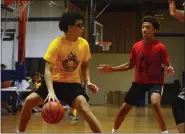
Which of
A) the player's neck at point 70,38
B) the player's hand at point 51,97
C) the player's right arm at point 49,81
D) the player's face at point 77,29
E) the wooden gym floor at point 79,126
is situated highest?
the player's face at point 77,29

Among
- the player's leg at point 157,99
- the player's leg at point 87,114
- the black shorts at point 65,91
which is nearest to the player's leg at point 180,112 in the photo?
the player's leg at point 87,114

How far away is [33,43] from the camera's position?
57.7 ft

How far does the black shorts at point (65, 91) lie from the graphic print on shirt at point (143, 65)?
1.21 metres

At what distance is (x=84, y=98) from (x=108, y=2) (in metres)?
13.9

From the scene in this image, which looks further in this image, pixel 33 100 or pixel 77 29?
pixel 77 29

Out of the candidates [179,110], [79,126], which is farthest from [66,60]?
[79,126]

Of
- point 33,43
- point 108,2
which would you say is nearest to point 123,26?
point 108,2

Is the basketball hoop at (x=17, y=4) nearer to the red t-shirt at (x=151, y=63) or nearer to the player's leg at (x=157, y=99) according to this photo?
the red t-shirt at (x=151, y=63)

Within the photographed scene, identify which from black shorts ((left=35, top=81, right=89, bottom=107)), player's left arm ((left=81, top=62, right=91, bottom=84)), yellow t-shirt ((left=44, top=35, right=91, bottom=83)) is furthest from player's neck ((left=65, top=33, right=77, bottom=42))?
black shorts ((left=35, top=81, right=89, bottom=107))

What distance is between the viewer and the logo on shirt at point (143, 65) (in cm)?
529

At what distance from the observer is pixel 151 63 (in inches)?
208

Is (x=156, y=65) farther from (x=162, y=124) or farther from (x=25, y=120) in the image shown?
(x=25, y=120)

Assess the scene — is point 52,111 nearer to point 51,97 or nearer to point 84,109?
point 51,97

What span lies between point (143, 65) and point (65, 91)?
1.43 metres
